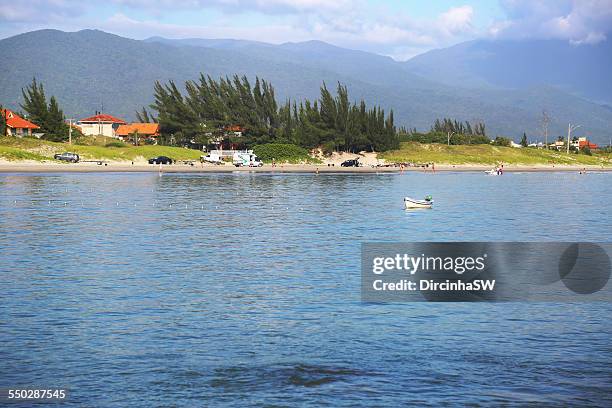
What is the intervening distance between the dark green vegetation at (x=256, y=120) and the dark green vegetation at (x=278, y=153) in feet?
7.43

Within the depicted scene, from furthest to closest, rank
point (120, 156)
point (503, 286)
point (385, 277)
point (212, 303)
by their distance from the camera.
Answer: point (120, 156) → point (385, 277) → point (503, 286) → point (212, 303)

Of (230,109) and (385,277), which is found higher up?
(230,109)

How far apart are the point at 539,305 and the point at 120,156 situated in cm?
13772

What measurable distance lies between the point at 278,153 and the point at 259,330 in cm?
15308

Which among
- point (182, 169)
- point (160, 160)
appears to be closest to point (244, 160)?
point (160, 160)

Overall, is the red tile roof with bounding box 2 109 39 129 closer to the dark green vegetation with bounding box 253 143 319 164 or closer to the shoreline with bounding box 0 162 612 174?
the shoreline with bounding box 0 162 612 174

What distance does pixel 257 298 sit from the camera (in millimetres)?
28438

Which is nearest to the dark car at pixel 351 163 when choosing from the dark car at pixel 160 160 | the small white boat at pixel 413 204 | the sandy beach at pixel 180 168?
the sandy beach at pixel 180 168

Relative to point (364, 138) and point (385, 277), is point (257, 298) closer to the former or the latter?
point (385, 277)

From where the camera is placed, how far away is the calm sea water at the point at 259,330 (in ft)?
60.3

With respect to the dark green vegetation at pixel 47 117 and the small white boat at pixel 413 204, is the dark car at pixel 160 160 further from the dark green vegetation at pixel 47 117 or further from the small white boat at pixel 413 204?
the small white boat at pixel 413 204

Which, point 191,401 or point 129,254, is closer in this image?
point 191,401

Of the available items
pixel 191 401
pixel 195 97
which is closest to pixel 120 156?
pixel 195 97

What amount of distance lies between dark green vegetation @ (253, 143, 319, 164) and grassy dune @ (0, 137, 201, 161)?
1368 centimetres
